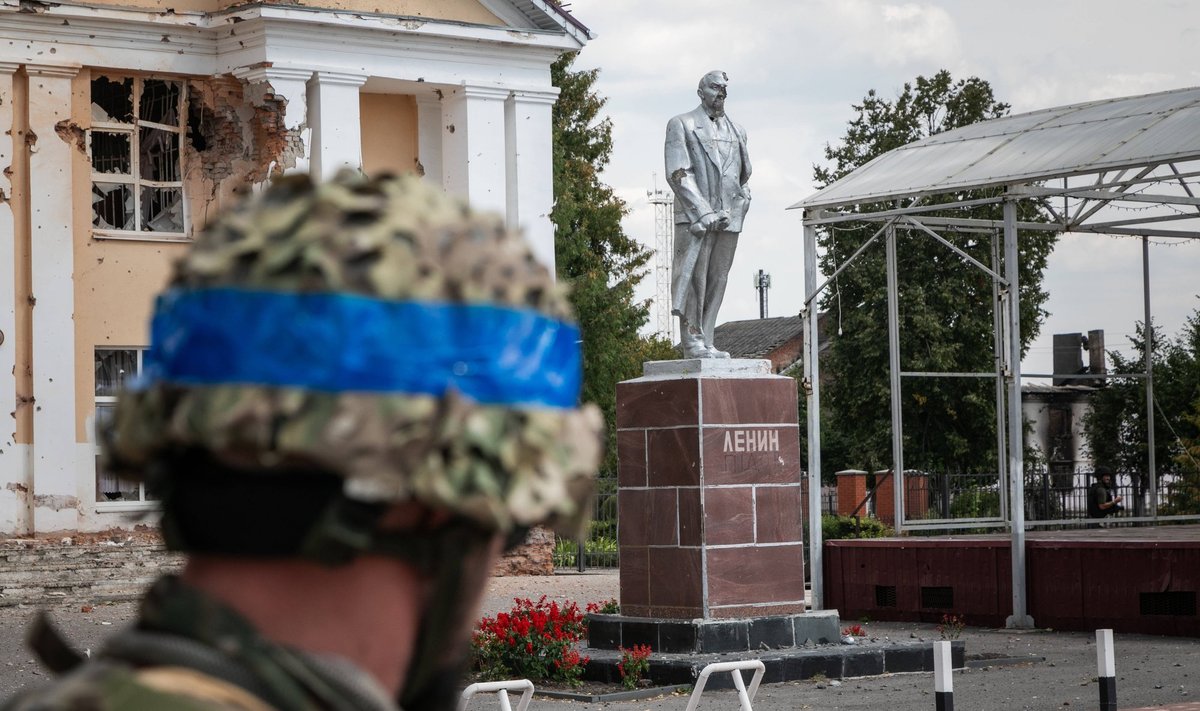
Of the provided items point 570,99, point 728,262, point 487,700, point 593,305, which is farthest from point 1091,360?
point 487,700

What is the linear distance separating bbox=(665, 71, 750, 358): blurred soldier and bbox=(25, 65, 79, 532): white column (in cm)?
1044

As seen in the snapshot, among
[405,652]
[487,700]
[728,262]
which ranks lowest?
[487,700]

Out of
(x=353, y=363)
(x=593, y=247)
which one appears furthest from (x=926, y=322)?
(x=353, y=363)

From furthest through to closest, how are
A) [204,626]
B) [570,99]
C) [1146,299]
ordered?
1. [570,99]
2. [1146,299]
3. [204,626]

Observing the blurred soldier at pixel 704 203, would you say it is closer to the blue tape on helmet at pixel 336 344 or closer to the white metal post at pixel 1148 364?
the white metal post at pixel 1148 364

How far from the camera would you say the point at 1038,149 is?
17.5 metres

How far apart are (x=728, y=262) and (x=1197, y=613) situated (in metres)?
5.50

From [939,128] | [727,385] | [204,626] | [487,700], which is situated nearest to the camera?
[204,626]

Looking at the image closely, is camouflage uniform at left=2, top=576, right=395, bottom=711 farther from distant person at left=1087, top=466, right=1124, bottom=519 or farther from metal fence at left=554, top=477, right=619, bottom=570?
metal fence at left=554, top=477, right=619, bottom=570

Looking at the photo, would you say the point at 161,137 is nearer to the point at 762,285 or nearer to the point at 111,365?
the point at 111,365

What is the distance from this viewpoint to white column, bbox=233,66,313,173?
74.8 feet

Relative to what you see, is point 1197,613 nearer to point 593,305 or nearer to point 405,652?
point 405,652

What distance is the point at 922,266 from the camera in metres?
41.2

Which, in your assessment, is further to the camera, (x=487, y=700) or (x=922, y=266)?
(x=922, y=266)
